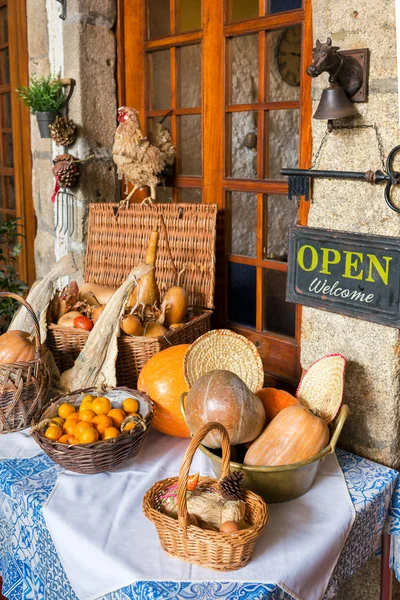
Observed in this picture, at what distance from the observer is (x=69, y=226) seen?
2.24 meters

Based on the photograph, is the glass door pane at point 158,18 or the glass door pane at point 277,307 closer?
the glass door pane at point 277,307

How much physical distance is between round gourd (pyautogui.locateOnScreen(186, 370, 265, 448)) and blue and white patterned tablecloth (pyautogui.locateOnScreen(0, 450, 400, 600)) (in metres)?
0.26

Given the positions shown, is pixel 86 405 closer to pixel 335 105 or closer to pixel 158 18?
pixel 335 105

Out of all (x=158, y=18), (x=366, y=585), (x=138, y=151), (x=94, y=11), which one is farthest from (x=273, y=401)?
(x=94, y=11)

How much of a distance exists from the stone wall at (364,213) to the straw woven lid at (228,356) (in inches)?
6.2

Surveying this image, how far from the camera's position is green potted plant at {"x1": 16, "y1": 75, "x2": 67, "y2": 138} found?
211 cm

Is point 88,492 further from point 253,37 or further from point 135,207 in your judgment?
point 253,37

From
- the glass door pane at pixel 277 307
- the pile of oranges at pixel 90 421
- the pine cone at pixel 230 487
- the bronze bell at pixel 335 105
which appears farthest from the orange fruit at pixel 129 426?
the bronze bell at pixel 335 105

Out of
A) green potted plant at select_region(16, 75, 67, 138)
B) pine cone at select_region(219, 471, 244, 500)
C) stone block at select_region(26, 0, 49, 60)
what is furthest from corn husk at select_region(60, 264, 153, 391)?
stone block at select_region(26, 0, 49, 60)

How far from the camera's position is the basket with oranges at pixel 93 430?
4.19ft

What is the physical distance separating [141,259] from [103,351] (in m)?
0.46

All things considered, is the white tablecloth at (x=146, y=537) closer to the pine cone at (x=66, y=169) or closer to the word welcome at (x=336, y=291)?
the word welcome at (x=336, y=291)

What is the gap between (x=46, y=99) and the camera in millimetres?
2111

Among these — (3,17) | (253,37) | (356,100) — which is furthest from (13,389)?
(3,17)
